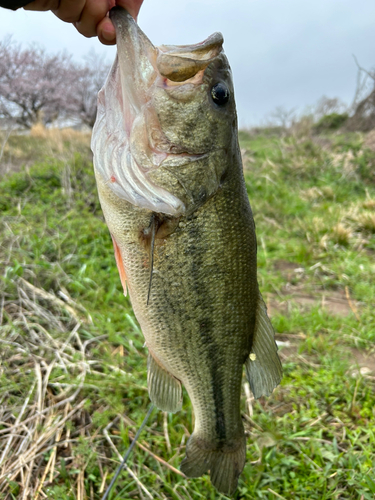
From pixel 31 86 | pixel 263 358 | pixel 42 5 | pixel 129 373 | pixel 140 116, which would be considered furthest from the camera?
pixel 31 86

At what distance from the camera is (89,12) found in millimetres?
1315

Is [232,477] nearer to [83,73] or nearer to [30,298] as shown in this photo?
[30,298]

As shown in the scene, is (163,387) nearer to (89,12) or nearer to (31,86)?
(89,12)

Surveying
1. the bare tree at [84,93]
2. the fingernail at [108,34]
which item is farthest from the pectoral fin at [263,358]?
the bare tree at [84,93]

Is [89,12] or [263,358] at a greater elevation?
[89,12]

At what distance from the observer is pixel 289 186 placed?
771 cm

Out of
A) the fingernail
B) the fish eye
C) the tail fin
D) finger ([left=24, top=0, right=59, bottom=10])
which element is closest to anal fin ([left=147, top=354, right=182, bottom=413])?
the tail fin

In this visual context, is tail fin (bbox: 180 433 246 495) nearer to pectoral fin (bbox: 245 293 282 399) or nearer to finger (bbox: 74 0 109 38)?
pectoral fin (bbox: 245 293 282 399)

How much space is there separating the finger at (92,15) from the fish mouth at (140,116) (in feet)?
1.00

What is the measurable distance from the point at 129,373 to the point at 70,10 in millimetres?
2114

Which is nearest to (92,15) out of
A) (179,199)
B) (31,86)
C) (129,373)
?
(179,199)

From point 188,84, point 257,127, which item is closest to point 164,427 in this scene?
point 188,84

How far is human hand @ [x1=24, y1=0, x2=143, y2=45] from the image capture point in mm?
1273

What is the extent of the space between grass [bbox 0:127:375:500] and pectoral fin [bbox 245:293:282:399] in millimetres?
790
